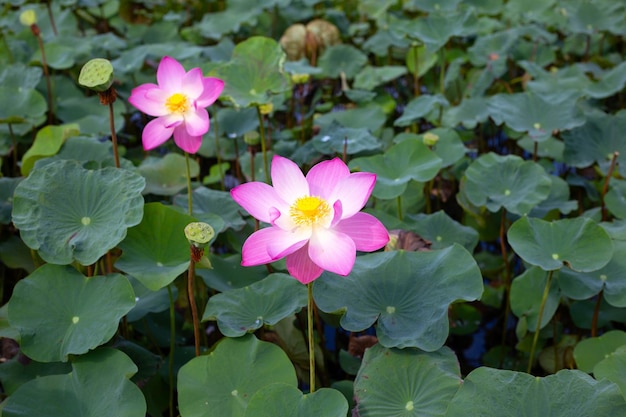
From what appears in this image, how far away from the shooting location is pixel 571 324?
1562mm

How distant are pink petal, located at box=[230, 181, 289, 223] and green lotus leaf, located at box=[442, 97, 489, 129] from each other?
111 cm

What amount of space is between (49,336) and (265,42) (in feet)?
3.07

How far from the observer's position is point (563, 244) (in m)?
1.28

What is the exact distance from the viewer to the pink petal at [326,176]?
990 mm

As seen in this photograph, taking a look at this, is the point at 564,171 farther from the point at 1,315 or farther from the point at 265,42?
the point at 1,315

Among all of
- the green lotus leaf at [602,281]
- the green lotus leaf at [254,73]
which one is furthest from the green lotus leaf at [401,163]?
the green lotus leaf at [602,281]

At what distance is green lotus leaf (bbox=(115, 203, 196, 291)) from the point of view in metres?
1.27

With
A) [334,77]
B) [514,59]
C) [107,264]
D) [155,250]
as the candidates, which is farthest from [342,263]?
[514,59]

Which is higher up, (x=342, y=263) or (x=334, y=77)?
(x=342, y=263)

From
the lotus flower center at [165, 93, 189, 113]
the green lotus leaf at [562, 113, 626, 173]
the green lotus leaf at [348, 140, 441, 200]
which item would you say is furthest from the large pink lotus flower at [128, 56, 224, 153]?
the green lotus leaf at [562, 113, 626, 173]

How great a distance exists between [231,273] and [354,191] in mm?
543

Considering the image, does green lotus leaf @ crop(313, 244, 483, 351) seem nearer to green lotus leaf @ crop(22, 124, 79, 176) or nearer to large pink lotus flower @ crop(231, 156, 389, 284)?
Result: large pink lotus flower @ crop(231, 156, 389, 284)

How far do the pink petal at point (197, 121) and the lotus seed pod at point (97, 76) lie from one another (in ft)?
0.55

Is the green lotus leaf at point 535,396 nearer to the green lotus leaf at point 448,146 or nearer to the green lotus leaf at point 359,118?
the green lotus leaf at point 448,146
